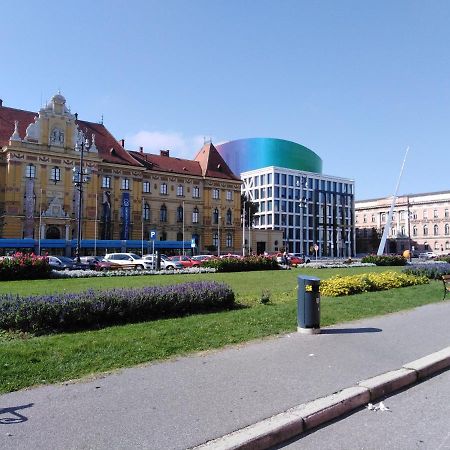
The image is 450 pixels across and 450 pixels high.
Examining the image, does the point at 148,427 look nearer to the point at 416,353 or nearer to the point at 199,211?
the point at 416,353

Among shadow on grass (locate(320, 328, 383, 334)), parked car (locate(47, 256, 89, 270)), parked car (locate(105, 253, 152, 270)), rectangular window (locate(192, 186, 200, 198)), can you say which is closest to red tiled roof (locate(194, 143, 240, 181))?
rectangular window (locate(192, 186, 200, 198))

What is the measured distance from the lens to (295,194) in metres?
116

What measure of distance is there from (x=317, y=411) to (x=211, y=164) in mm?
85615

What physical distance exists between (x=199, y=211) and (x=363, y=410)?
8045 cm

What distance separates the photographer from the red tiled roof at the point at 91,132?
68562 mm

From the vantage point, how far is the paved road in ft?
16.0

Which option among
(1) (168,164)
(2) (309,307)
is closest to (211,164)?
(1) (168,164)

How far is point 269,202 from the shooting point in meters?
113

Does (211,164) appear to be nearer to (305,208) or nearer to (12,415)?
(305,208)

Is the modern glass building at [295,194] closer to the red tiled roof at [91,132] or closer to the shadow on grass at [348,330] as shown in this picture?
the red tiled roof at [91,132]

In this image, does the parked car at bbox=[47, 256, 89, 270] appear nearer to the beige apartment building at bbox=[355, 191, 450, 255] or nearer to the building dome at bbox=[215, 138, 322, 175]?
the building dome at bbox=[215, 138, 322, 175]

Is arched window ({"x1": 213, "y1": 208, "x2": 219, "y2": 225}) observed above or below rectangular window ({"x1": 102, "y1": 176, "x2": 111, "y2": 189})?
below

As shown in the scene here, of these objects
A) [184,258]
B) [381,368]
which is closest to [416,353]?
[381,368]

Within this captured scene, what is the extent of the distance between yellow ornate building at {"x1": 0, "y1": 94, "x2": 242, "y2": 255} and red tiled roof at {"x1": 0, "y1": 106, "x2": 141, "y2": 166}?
0.52ft
